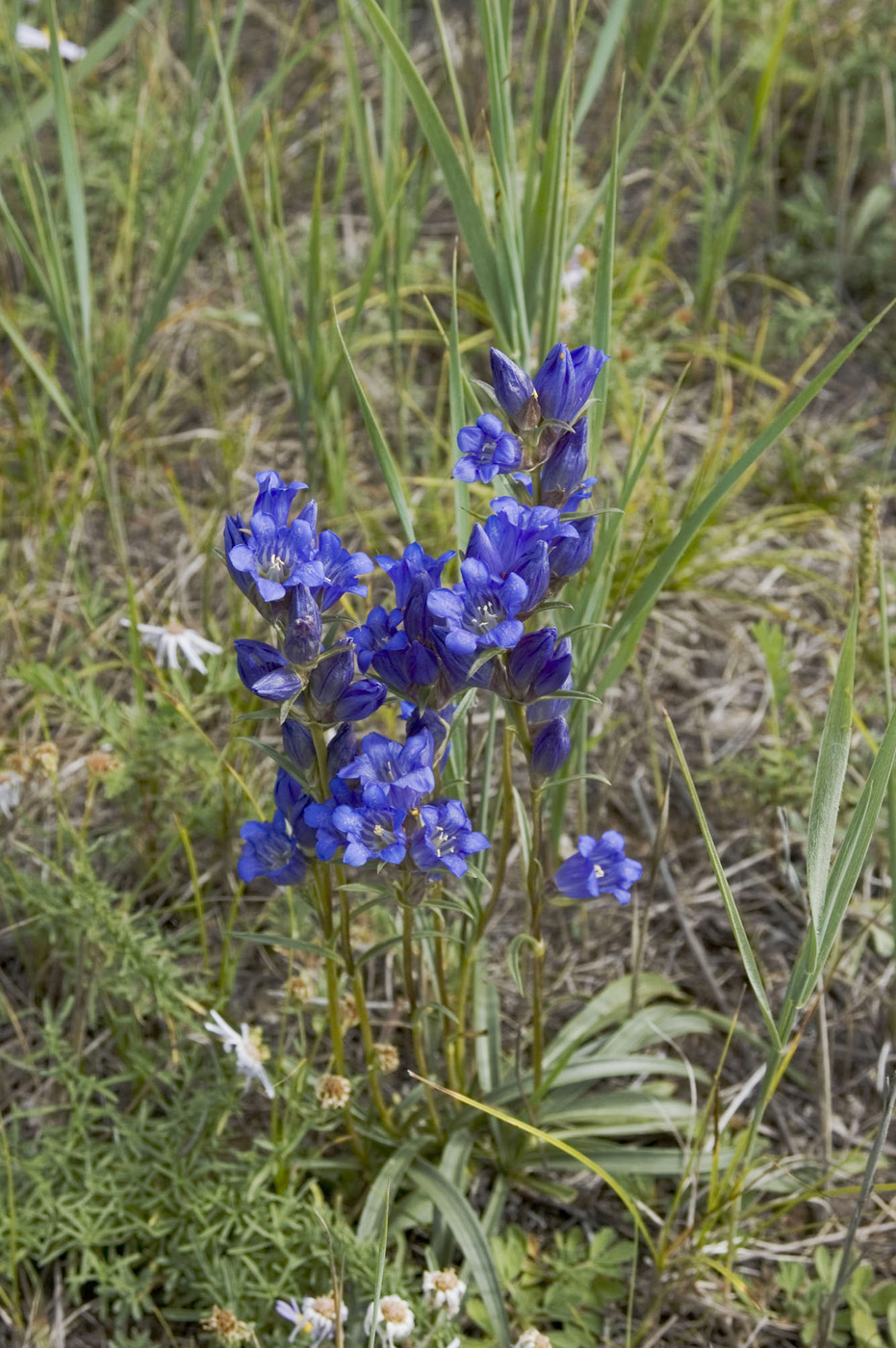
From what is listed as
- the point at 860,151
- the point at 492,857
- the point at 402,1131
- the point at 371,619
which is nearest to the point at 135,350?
the point at 492,857

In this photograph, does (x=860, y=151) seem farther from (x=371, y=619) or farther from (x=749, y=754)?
(x=371, y=619)

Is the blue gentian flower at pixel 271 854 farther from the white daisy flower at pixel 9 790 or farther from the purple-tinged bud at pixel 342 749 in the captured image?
the white daisy flower at pixel 9 790

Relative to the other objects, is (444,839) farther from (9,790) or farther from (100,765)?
(9,790)

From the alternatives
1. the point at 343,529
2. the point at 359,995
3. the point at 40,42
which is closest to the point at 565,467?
the point at 359,995

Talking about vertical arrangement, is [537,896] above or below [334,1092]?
above

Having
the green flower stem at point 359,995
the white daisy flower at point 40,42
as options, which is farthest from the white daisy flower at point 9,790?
the white daisy flower at point 40,42

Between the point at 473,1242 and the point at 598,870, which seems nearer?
the point at 598,870
